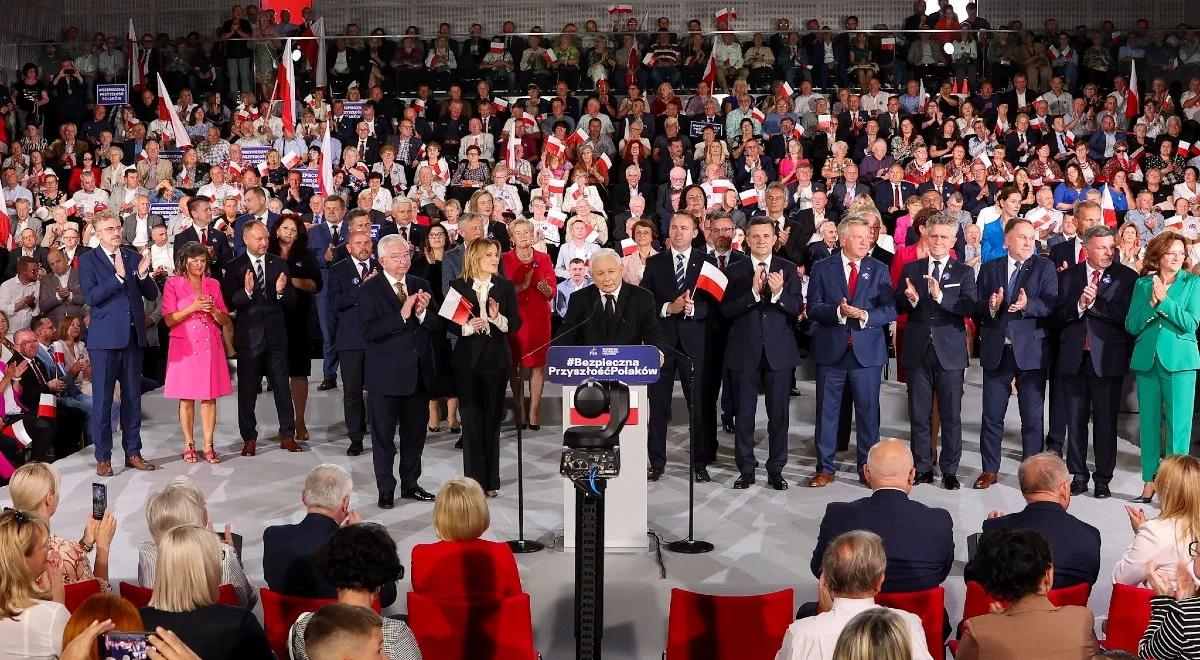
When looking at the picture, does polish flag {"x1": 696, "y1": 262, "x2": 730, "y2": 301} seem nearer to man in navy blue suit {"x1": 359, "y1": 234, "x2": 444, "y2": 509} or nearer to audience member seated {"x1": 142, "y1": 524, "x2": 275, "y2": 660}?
man in navy blue suit {"x1": 359, "y1": 234, "x2": 444, "y2": 509}

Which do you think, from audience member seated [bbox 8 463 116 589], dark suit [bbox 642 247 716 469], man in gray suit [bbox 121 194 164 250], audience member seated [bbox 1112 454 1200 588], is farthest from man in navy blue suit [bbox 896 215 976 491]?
man in gray suit [bbox 121 194 164 250]

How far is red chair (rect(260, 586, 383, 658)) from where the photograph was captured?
4.42 m

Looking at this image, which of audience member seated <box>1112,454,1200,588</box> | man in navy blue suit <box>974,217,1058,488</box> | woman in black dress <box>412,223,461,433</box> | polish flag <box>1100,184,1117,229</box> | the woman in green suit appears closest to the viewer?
audience member seated <box>1112,454,1200,588</box>

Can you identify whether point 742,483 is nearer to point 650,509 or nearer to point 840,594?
point 650,509

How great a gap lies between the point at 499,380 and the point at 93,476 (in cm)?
302

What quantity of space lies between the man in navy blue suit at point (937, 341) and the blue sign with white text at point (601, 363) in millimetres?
2515

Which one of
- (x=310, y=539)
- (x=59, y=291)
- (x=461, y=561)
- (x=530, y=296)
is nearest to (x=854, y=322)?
(x=530, y=296)

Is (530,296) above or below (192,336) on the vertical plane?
above

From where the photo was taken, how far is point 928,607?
4.36 m

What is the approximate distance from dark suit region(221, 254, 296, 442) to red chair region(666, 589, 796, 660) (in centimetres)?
546

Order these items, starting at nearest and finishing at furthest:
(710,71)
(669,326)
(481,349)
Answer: (481,349)
(669,326)
(710,71)

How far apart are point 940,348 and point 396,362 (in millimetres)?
3345

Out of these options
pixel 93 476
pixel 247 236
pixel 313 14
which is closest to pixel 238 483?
pixel 93 476

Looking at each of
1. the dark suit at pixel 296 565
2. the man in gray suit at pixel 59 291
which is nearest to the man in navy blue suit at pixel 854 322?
the dark suit at pixel 296 565
